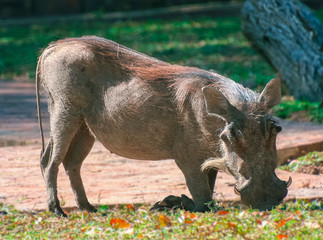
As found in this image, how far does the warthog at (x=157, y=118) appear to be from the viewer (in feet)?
11.9

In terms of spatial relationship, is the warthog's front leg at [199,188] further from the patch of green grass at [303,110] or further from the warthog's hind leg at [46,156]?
the patch of green grass at [303,110]

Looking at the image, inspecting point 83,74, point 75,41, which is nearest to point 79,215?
point 83,74

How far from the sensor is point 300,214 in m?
3.62

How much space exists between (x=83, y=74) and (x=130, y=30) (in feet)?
37.6

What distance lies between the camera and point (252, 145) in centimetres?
360

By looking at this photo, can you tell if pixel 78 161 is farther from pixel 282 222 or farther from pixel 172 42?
pixel 172 42

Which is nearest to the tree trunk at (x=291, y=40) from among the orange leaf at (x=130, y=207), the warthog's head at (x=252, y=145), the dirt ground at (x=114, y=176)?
the dirt ground at (x=114, y=176)

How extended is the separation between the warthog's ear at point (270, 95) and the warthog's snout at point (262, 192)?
0.45 meters

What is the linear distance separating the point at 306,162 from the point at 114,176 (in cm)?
163

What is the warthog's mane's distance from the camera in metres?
3.78

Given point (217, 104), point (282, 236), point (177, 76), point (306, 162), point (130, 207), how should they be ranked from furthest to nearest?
point (306, 162) → point (130, 207) → point (177, 76) → point (217, 104) → point (282, 236)

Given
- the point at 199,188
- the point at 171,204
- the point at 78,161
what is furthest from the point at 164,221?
the point at 78,161

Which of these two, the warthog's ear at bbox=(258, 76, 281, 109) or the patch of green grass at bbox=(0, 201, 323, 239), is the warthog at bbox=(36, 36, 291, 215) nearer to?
the warthog's ear at bbox=(258, 76, 281, 109)

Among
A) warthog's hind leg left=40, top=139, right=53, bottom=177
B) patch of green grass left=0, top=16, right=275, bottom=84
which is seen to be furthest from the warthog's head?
patch of green grass left=0, top=16, right=275, bottom=84
